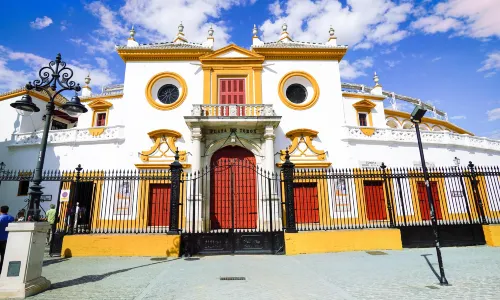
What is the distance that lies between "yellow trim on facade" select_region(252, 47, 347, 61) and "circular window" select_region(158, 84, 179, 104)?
18.7 feet

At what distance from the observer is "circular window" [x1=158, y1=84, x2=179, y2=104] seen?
53.7 ft

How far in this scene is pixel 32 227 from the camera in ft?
17.5

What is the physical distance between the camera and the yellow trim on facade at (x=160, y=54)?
53.9 feet

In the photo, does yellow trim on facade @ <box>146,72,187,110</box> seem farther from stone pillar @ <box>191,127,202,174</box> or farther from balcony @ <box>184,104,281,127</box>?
stone pillar @ <box>191,127,202,174</box>

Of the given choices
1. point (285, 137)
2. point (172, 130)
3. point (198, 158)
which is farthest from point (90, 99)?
point (285, 137)

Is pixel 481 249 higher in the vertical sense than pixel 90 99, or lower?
lower

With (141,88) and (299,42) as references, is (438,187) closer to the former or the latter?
(299,42)

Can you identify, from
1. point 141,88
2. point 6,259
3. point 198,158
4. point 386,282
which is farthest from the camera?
point 141,88

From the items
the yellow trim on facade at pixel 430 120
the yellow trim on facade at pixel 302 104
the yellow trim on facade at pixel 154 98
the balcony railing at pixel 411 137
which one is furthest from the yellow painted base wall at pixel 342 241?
the yellow trim on facade at pixel 430 120

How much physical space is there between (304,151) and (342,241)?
6794 mm

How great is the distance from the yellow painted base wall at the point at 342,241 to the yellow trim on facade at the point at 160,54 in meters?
12.6

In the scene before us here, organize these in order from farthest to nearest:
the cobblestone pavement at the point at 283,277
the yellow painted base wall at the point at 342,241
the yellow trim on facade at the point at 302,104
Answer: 1. the yellow trim on facade at the point at 302,104
2. the yellow painted base wall at the point at 342,241
3. the cobblestone pavement at the point at 283,277

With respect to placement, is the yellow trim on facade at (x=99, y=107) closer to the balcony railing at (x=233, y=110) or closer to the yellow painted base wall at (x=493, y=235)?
the balcony railing at (x=233, y=110)

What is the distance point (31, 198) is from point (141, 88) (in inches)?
461
